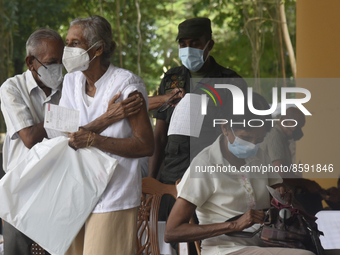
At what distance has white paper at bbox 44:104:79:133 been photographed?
173cm

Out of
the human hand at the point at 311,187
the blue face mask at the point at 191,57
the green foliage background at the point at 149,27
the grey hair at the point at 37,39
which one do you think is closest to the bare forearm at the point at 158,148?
the blue face mask at the point at 191,57

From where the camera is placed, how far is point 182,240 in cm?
189

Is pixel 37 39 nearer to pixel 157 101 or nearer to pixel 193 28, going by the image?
pixel 157 101

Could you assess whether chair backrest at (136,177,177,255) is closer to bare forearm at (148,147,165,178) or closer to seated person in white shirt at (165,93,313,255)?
seated person in white shirt at (165,93,313,255)

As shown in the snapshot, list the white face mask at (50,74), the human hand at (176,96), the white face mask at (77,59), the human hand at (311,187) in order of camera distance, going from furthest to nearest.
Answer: the human hand at (311,187)
the human hand at (176,96)
the white face mask at (50,74)
the white face mask at (77,59)

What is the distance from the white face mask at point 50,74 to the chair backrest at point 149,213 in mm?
718

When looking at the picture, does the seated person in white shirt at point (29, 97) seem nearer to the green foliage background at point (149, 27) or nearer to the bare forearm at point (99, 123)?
the bare forearm at point (99, 123)

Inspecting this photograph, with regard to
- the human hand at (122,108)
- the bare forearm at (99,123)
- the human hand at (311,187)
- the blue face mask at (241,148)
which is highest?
the human hand at (122,108)

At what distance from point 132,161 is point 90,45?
54cm

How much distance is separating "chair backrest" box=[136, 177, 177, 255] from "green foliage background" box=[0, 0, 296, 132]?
5.75 meters

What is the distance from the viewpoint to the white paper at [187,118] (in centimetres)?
243

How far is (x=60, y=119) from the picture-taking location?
174 cm

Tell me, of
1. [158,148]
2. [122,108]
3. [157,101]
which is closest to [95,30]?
[122,108]

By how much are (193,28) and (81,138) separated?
4.16 feet
